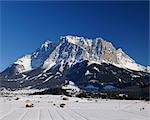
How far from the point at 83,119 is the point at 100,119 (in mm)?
1682

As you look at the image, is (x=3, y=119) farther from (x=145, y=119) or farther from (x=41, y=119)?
(x=145, y=119)

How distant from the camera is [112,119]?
37594 millimetres

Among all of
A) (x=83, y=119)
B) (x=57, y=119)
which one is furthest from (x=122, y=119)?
(x=57, y=119)

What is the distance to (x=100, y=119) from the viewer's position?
37.6 metres

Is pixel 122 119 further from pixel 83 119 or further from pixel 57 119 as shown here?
pixel 57 119

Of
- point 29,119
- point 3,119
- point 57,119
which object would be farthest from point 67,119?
point 3,119

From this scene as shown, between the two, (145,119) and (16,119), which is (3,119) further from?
(145,119)

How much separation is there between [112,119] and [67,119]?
14.4ft

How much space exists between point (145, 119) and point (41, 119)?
1011 cm

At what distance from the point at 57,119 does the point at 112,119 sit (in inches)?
208

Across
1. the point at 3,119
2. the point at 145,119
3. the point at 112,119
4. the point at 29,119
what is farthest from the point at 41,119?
the point at 145,119

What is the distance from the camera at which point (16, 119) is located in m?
36.8

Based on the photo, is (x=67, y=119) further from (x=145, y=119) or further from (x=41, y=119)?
(x=145, y=119)

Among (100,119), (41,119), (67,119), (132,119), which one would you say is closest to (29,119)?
(41,119)
